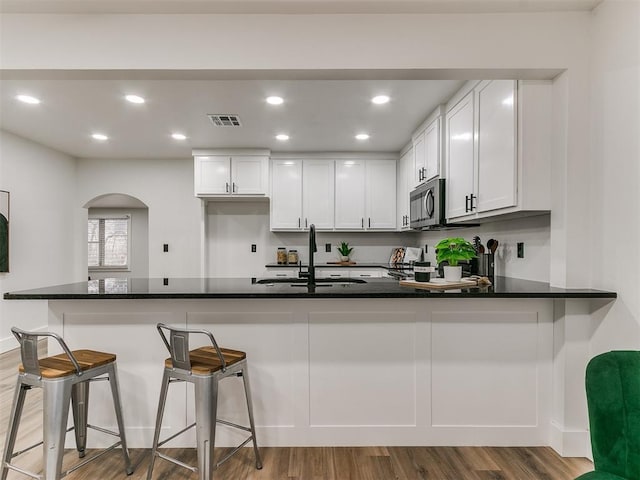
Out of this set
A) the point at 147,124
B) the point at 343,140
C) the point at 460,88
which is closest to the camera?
the point at 460,88

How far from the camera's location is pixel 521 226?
2688 millimetres

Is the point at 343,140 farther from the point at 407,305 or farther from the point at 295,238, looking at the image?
the point at 407,305

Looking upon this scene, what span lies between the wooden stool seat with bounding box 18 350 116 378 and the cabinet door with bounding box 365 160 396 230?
3.71 m

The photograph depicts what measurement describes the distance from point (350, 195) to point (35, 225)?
13.5 feet

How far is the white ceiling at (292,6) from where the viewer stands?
1912 millimetres

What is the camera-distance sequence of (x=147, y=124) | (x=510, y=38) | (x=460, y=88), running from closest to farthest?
(x=510, y=38), (x=460, y=88), (x=147, y=124)

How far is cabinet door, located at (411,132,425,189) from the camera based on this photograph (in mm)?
3811

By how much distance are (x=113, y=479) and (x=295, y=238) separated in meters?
3.85


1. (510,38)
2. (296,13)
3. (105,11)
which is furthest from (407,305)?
(105,11)

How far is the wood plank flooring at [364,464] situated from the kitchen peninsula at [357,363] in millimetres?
64

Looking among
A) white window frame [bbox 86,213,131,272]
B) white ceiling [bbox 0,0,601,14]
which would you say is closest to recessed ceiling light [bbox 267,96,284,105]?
white ceiling [bbox 0,0,601,14]

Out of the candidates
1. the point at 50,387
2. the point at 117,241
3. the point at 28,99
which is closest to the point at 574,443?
the point at 50,387

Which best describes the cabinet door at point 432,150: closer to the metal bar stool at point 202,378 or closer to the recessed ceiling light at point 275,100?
the recessed ceiling light at point 275,100

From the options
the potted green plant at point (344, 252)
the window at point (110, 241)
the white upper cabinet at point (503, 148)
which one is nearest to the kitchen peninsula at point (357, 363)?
the white upper cabinet at point (503, 148)
